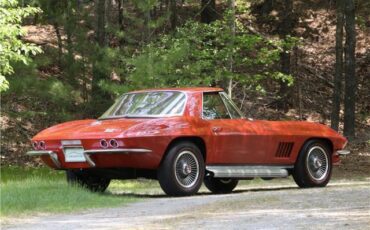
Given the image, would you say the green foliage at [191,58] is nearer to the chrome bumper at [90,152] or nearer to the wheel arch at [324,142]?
the wheel arch at [324,142]

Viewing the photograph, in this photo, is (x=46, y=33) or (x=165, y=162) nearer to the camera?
(x=165, y=162)

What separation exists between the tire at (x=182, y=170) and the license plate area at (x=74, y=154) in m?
1.18

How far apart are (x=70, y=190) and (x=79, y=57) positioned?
13.4 metres

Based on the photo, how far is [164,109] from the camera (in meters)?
10.9

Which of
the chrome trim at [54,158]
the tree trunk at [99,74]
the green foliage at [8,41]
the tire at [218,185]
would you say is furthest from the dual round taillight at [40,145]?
the tree trunk at [99,74]

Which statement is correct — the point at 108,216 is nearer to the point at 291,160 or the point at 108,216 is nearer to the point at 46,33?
the point at 291,160

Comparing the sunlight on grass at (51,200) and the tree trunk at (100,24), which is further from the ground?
the tree trunk at (100,24)

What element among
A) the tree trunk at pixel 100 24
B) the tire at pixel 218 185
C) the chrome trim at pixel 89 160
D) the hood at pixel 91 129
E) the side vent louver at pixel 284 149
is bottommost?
the tire at pixel 218 185

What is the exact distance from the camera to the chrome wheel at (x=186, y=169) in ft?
34.3

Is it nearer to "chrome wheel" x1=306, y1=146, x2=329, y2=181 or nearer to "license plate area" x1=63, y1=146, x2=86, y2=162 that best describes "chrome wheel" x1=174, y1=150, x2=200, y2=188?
"license plate area" x1=63, y1=146, x2=86, y2=162

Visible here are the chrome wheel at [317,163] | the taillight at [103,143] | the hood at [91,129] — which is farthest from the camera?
the chrome wheel at [317,163]

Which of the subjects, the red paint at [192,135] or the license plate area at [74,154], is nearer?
the red paint at [192,135]

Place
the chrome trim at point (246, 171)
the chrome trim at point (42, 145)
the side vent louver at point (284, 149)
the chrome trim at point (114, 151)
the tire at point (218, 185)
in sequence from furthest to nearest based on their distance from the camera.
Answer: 1. the tire at point (218, 185)
2. the side vent louver at point (284, 149)
3. the chrome trim at point (246, 171)
4. the chrome trim at point (42, 145)
5. the chrome trim at point (114, 151)

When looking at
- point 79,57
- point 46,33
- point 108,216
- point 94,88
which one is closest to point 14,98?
point 79,57
